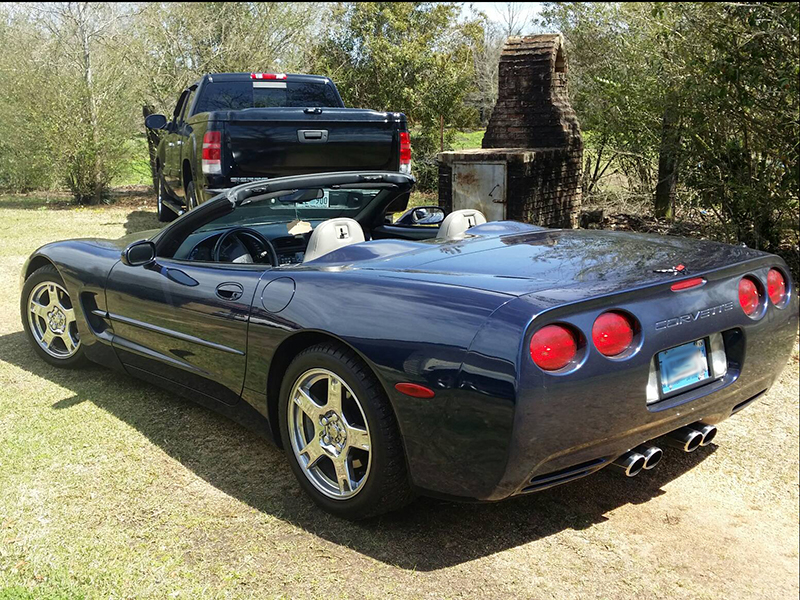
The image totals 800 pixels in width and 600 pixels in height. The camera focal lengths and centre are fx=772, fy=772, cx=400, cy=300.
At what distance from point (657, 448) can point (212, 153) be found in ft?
17.5

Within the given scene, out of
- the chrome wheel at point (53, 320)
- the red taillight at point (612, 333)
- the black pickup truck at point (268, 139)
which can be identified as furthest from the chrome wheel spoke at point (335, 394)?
the black pickup truck at point (268, 139)

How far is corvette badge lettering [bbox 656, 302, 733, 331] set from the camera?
109 inches

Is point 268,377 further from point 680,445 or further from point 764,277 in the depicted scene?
point 764,277

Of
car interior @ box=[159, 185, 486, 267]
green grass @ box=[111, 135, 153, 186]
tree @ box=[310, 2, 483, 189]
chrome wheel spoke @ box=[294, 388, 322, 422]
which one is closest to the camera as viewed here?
chrome wheel spoke @ box=[294, 388, 322, 422]

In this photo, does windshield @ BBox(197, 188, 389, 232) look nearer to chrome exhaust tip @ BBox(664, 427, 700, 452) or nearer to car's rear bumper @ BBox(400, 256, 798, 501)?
car's rear bumper @ BBox(400, 256, 798, 501)

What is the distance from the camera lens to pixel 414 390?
8.69 ft

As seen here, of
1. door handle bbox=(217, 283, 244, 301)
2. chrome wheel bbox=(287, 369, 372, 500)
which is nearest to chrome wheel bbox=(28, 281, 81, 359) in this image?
door handle bbox=(217, 283, 244, 301)

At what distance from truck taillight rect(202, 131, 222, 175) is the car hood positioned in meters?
3.91

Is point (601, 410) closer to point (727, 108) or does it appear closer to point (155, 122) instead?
point (727, 108)

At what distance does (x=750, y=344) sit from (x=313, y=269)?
1821 mm

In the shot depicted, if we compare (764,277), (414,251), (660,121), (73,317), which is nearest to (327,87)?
(660,121)

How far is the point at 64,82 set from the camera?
567 inches

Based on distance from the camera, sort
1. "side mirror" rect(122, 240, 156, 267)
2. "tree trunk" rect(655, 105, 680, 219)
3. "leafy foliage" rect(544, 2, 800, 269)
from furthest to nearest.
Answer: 1. "tree trunk" rect(655, 105, 680, 219)
2. "leafy foliage" rect(544, 2, 800, 269)
3. "side mirror" rect(122, 240, 156, 267)

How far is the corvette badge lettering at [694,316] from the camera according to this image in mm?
2762
